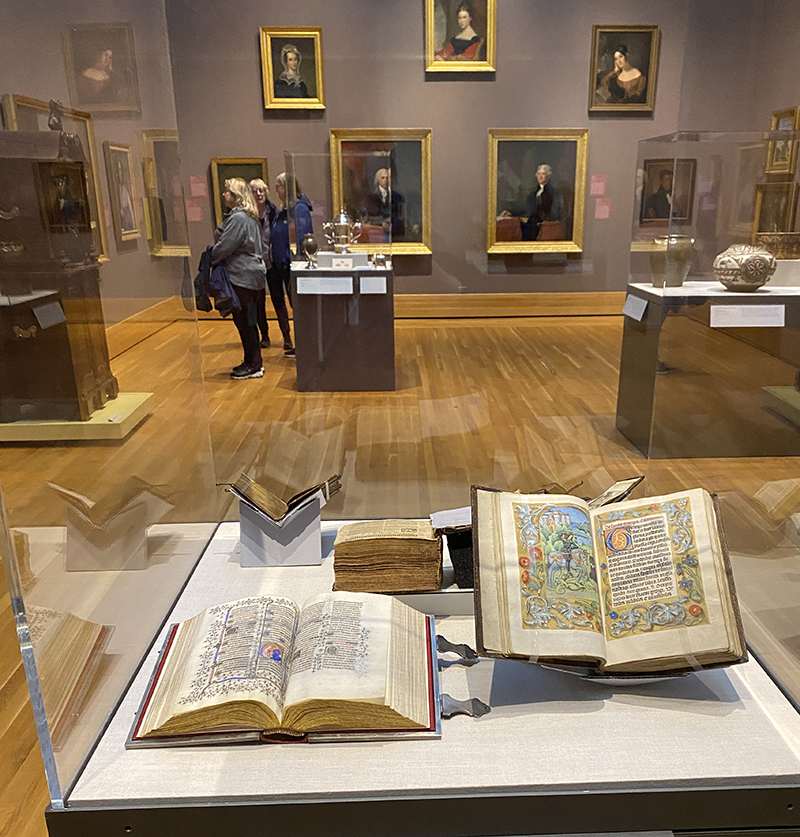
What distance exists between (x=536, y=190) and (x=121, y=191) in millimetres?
1668

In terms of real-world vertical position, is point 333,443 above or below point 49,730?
below

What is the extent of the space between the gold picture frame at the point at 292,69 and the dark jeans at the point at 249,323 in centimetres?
79

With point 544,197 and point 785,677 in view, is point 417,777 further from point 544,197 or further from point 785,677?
point 544,197

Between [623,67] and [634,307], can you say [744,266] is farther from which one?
[623,67]

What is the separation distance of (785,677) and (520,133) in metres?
2.18

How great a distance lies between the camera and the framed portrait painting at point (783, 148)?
2.60 m

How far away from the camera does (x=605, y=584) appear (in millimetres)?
1517

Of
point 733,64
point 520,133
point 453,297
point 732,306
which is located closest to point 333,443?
point 453,297

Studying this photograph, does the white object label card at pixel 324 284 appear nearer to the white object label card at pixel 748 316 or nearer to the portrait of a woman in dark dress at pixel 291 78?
the portrait of a woman in dark dress at pixel 291 78

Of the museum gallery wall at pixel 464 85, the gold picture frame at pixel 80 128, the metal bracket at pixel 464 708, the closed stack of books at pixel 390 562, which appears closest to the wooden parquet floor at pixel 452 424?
the museum gallery wall at pixel 464 85

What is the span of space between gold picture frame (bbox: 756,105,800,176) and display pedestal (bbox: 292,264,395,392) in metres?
1.60

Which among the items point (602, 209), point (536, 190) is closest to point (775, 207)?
point (602, 209)

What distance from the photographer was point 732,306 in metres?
3.06

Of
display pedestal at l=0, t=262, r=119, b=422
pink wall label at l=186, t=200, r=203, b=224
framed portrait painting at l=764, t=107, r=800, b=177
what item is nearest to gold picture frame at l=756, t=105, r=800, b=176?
framed portrait painting at l=764, t=107, r=800, b=177
